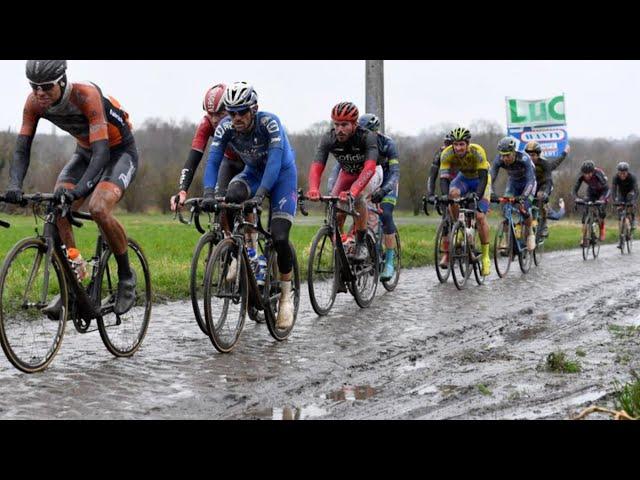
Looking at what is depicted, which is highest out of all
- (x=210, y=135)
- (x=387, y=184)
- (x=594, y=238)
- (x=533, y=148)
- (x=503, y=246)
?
(x=533, y=148)

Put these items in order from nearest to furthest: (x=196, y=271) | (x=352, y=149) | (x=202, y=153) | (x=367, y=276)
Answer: (x=196, y=271), (x=202, y=153), (x=352, y=149), (x=367, y=276)

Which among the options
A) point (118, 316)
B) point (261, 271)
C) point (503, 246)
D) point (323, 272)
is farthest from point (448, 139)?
point (118, 316)

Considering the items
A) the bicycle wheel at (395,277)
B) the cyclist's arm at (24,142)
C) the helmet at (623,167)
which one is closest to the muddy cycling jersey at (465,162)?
the bicycle wheel at (395,277)

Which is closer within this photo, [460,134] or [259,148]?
[259,148]

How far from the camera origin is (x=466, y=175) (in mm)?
13906

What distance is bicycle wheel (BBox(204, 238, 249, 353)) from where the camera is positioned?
7086 millimetres

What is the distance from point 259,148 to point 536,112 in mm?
21476

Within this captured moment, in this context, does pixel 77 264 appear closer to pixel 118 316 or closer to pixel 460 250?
pixel 118 316

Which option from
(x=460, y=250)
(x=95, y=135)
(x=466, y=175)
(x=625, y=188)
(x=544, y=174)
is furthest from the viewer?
(x=625, y=188)

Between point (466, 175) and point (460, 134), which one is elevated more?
point (460, 134)

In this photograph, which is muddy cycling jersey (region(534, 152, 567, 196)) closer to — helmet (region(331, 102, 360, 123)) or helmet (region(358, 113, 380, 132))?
helmet (region(358, 113, 380, 132))

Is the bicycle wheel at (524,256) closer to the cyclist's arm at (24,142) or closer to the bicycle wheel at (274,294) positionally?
the bicycle wheel at (274,294)
